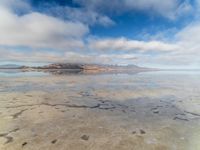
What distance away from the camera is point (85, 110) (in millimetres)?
6512

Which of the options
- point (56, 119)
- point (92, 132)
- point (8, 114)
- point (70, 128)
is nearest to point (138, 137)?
point (92, 132)

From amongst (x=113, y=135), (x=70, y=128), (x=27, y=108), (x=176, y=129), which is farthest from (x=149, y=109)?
(x=27, y=108)

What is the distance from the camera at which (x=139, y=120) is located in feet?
17.6

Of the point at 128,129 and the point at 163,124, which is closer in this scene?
the point at 128,129

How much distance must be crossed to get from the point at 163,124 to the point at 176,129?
1.59 feet

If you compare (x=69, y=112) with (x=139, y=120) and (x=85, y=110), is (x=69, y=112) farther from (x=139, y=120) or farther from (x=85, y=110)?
(x=139, y=120)

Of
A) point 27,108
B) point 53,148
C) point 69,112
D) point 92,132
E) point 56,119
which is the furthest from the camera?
point 27,108

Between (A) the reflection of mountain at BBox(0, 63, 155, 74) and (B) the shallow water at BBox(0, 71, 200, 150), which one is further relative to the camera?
(A) the reflection of mountain at BBox(0, 63, 155, 74)

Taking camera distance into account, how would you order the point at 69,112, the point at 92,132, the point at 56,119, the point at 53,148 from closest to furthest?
the point at 53,148 < the point at 92,132 < the point at 56,119 < the point at 69,112

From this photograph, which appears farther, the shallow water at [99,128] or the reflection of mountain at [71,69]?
the reflection of mountain at [71,69]

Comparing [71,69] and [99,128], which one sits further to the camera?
[71,69]

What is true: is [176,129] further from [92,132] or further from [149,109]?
[92,132]

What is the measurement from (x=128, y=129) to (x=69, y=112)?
8.89 ft

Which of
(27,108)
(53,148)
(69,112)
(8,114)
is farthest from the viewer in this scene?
(27,108)
